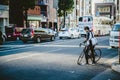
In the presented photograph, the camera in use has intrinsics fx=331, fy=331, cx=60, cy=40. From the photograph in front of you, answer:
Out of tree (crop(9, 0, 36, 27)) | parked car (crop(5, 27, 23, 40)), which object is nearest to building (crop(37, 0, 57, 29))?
tree (crop(9, 0, 36, 27))

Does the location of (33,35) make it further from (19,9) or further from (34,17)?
(34,17)

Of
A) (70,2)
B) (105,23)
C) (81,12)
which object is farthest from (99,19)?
(81,12)

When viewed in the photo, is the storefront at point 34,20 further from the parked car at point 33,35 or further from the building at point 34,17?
the parked car at point 33,35

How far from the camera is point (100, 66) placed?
14.4 meters

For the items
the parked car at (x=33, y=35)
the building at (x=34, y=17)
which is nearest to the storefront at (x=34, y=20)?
the building at (x=34, y=17)

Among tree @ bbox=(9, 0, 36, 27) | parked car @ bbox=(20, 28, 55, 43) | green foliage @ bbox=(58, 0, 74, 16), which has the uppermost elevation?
green foliage @ bbox=(58, 0, 74, 16)

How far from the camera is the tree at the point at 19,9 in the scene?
4616 centimetres

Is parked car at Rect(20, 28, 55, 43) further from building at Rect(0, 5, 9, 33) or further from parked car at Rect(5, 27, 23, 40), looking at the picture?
building at Rect(0, 5, 9, 33)

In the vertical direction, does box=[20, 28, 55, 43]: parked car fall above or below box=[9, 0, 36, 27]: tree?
below

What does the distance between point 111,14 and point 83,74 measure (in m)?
133

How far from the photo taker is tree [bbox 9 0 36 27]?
46.2 m

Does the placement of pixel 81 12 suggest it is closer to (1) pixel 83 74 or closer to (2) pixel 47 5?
(2) pixel 47 5

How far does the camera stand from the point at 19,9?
2002 inches

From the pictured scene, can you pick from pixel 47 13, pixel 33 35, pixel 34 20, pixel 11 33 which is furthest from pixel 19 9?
pixel 33 35
